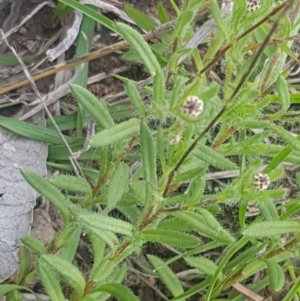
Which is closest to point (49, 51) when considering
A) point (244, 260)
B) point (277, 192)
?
point (244, 260)

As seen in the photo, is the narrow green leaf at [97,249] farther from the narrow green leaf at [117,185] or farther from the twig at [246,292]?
the twig at [246,292]

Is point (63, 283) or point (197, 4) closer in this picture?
point (197, 4)

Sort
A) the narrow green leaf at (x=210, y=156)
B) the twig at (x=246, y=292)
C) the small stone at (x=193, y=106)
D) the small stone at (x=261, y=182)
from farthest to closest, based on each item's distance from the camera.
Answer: the twig at (x=246, y=292)
the narrow green leaf at (x=210, y=156)
the small stone at (x=261, y=182)
the small stone at (x=193, y=106)

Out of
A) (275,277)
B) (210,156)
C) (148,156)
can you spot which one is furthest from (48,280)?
(275,277)

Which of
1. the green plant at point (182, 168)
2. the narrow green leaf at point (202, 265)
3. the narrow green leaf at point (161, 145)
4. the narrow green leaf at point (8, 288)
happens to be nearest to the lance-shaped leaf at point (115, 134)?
the green plant at point (182, 168)

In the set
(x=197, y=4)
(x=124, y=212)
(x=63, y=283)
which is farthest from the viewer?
(x=63, y=283)

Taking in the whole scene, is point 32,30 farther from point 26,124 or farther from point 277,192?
point 277,192

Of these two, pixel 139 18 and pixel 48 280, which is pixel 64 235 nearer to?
pixel 48 280
